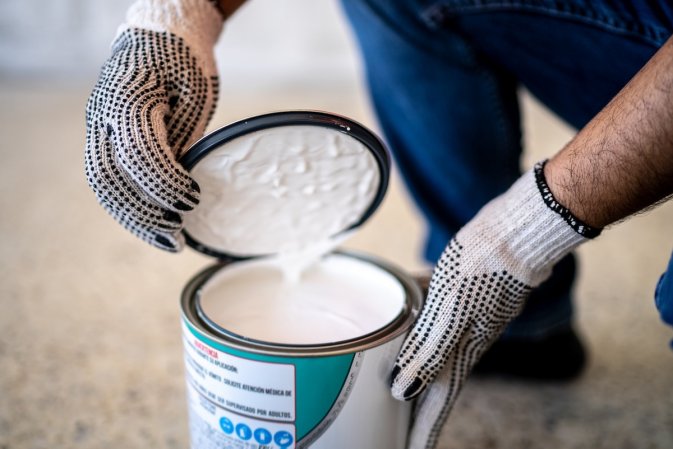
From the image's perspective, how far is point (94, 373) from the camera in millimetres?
1021

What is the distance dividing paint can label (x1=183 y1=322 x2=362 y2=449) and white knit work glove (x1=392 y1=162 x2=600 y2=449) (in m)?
0.07

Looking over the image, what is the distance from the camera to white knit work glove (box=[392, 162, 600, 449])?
0.65 metres

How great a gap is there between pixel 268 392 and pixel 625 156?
0.40 meters

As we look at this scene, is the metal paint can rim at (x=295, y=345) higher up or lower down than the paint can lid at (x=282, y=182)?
lower down

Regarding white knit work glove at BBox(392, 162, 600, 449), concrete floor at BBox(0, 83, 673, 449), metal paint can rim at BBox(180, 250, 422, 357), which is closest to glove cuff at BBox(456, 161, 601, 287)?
white knit work glove at BBox(392, 162, 600, 449)

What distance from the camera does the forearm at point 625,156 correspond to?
555mm

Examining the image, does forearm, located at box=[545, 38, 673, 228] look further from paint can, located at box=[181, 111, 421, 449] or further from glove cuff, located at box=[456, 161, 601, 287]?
paint can, located at box=[181, 111, 421, 449]

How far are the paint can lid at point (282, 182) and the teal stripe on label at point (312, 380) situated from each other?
6.5 inches

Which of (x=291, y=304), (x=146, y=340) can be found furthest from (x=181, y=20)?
(x=146, y=340)

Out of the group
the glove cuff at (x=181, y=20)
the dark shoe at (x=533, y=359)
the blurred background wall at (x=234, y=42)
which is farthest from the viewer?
the blurred background wall at (x=234, y=42)

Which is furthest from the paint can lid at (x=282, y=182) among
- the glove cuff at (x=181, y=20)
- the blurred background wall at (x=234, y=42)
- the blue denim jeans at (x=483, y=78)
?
the blurred background wall at (x=234, y=42)

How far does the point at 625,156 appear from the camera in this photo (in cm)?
58

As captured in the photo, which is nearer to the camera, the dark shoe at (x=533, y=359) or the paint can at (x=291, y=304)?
the paint can at (x=291, y=304)

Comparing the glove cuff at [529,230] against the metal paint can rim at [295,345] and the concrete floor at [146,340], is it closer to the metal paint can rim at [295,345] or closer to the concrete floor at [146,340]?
the metal paint can rim at [295,345]
